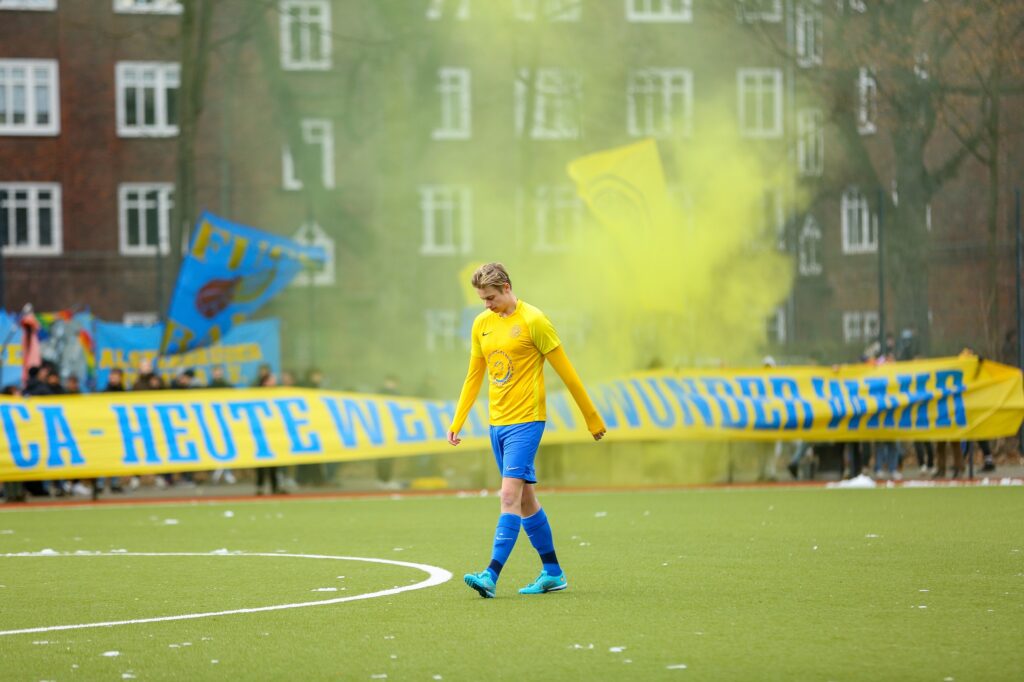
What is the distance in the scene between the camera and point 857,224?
36.8 metres

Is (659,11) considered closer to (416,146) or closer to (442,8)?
(442,8)

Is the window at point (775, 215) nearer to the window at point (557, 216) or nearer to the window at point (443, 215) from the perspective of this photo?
the window at point (557, 216)

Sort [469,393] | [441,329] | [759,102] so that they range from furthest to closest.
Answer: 1. [759,102]
2. [441,329]
3. [469,393]

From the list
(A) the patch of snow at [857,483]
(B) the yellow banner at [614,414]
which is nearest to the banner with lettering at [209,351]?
(B) the yellow banner at [614,414]

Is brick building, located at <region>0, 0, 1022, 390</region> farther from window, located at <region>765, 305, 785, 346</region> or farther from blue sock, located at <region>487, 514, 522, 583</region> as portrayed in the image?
blue sock, located at <region>487, 514, 522, 583</region>

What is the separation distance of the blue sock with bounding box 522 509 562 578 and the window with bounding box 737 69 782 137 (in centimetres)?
2713

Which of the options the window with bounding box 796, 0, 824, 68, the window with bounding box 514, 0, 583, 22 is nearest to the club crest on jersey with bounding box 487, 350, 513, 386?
the window with bounding box 796, 0, 824, 68

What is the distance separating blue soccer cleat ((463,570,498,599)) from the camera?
10625mm

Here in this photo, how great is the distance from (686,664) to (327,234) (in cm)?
3574

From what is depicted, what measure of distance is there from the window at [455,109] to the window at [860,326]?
51.6 ft

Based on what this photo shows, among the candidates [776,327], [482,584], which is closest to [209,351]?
[776,327]

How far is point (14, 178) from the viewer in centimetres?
4956

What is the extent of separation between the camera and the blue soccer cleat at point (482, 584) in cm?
1062

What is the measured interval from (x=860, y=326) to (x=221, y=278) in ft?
36.8
